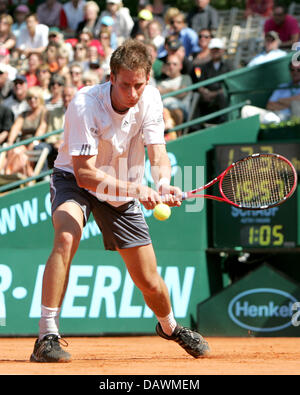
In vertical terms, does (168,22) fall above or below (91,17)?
below

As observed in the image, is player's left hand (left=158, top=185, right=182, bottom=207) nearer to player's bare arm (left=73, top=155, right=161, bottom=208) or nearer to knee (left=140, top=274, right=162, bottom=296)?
player's bare arm (left=73, top=155, right=161, bottom=208)

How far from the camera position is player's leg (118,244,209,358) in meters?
5.60

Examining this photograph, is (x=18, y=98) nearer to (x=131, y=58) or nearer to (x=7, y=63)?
(x=7, y=63)

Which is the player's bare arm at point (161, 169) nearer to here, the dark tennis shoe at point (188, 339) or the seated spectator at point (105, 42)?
the dark tennis shoe at point (188, 339)

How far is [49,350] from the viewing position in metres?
5.37

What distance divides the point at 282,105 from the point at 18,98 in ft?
13.1

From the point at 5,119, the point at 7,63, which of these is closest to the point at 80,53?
the point at 7,63

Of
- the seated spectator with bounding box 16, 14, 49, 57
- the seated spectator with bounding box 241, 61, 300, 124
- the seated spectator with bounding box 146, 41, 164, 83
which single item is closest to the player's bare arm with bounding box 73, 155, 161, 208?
the seated spectator with bounding box 241, 61, 300, 124

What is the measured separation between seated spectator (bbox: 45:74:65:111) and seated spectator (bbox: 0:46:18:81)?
4.18 feet

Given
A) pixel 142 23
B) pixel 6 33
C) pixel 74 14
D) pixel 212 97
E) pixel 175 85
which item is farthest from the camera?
pixel 74 14

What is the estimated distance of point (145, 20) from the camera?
12.9m

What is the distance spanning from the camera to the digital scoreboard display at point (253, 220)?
27.9 ft

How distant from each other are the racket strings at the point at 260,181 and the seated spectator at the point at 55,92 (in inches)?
143

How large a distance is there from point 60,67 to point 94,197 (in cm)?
Result: 723
